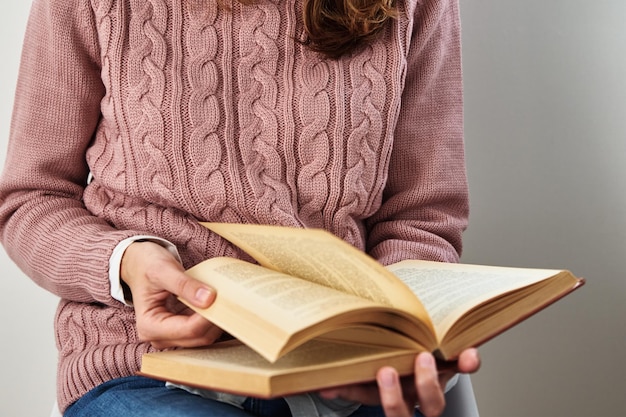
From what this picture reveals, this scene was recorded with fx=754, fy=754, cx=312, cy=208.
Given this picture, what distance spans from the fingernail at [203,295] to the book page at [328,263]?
78 mm

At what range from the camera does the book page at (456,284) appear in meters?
0.65

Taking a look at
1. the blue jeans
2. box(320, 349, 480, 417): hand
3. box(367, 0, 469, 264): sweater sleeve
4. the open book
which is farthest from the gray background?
box(320, 349, 480, 417): hand

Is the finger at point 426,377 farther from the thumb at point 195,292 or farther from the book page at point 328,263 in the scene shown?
the thumb at point 195,292

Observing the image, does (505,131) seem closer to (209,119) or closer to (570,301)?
(570,301)

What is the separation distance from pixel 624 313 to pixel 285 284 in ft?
2.96

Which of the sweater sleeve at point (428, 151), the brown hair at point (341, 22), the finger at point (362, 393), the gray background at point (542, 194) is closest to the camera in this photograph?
the finger at point (362, 393)

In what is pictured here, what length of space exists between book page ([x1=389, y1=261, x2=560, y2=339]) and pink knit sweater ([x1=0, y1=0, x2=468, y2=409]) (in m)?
0.22

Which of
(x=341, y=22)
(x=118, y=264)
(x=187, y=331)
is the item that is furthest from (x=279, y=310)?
(x=341, y=22)

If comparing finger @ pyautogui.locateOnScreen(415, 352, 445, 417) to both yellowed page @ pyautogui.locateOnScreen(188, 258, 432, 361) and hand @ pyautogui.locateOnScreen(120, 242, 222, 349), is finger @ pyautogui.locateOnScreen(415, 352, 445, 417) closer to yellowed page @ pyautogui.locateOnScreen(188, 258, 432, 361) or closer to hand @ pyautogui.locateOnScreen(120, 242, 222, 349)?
yellowed page @ pyautogui.locateOnScreen(188, 258, 432, 361)

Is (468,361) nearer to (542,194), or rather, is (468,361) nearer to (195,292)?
(195,292)

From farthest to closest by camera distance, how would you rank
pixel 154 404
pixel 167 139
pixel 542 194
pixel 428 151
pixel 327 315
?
pixel 542 194, pixel 428 151, pixel 167 139, pixel 154 404, pixel 327 315

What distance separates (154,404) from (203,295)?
17cm

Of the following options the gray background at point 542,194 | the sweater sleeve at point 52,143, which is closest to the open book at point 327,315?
the sweater sleeve at point 52,143

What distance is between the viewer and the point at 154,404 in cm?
78
